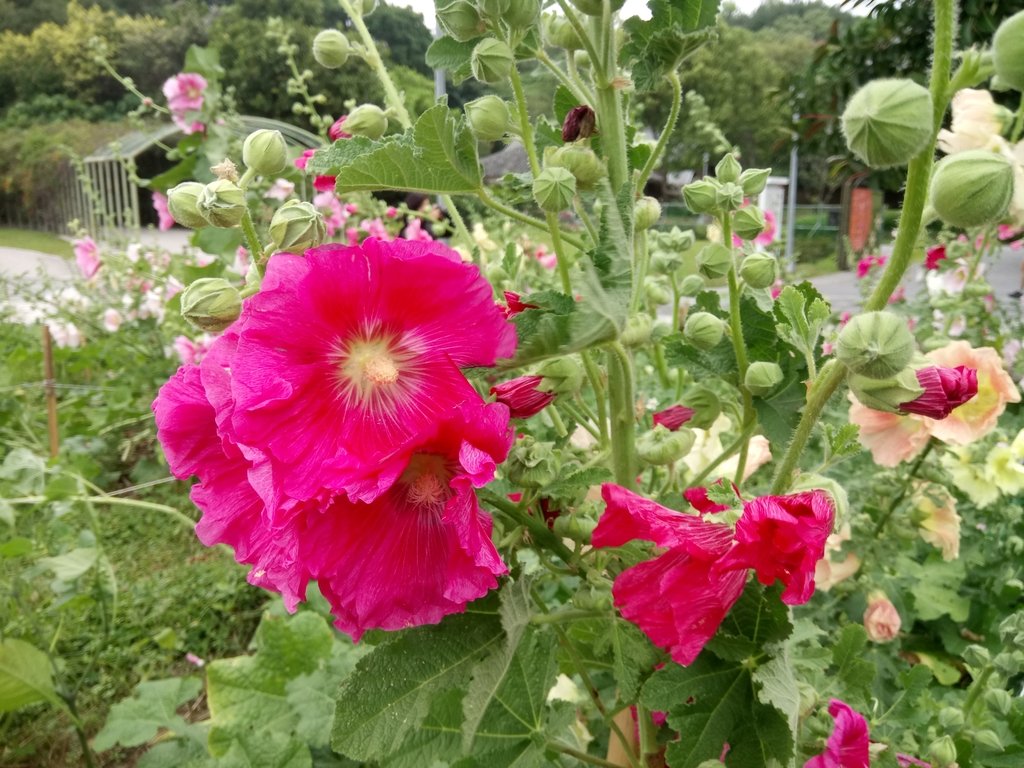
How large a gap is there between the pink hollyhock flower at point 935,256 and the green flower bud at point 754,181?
1419 millimetres

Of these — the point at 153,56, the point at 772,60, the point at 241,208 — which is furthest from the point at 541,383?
the point at 772,60

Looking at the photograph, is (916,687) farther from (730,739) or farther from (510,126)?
(510,126)

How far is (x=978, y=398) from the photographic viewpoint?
0.85 meters

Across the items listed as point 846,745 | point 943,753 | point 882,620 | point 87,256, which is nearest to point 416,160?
point 846,745

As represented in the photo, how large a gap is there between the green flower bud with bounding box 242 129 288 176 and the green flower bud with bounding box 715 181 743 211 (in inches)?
11.5

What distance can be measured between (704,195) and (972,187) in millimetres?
191

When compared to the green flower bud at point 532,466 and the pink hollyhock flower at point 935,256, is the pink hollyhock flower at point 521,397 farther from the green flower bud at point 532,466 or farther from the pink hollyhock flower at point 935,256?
the pink hollyhock flower at point 935,256

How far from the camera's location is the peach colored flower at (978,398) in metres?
0.82

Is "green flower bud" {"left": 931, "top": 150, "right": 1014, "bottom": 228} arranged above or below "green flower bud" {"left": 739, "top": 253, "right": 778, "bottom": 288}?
above

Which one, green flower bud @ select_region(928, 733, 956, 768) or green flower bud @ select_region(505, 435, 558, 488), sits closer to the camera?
green flower bud @ select_region(505, 435, 558, 488)

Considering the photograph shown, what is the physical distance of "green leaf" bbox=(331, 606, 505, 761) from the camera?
47 cm

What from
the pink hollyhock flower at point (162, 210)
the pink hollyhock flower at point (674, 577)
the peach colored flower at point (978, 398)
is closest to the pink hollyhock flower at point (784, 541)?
the pink hollyhock flower at point (674, 577)

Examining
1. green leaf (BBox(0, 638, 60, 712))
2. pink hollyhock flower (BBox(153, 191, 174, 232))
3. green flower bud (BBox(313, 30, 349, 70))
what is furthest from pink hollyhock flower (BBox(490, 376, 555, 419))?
pink hollyhock flower (BBox(153, 191, 174, 232))

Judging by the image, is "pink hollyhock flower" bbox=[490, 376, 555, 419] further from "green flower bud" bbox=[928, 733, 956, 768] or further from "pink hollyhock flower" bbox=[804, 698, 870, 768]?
"green flower bud" bbox=[928, 733, 956, 768]
